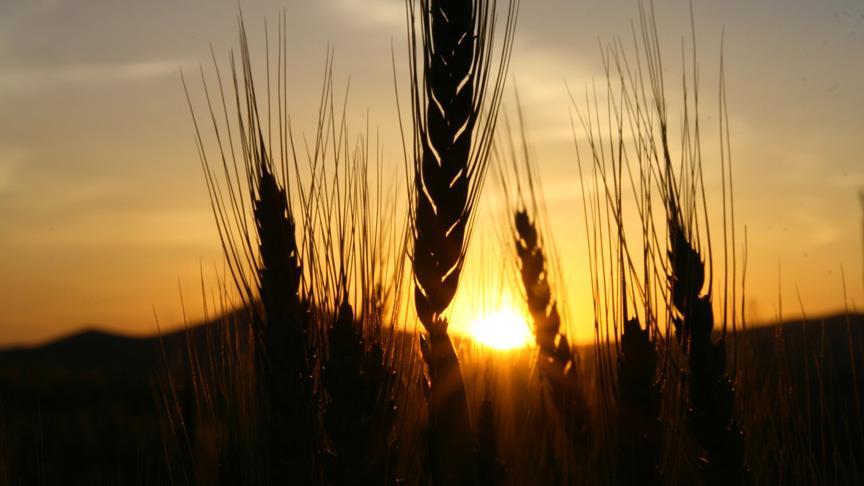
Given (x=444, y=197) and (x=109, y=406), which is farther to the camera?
(x=109, y=406)

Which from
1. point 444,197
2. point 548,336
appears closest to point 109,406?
point 548,336

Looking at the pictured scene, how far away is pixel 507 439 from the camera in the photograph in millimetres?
3193

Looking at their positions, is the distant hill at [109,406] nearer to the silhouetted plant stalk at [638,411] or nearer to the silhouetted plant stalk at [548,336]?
the silhouetted plant stalk at [638,411]

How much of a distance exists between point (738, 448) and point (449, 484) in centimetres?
80

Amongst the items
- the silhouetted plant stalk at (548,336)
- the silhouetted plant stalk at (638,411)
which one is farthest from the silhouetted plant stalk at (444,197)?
the silhouetted plant stalk at (548,336)

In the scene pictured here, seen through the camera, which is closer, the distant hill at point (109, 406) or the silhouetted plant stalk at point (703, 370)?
the silhouetted plant stalk at point (703, 370)

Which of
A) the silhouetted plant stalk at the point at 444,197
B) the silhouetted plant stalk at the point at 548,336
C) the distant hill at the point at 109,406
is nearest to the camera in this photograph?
the silhouetted plant stalk at the point at 444,197

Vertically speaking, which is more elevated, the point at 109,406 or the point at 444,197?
the point at 444,197

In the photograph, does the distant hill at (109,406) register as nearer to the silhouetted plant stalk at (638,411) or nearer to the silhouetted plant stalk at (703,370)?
the silhouetted plant stalk at (703,370)

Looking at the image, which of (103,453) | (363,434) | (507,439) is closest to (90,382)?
(103,453)

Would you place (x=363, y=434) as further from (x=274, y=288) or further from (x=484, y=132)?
(x=484, y=132)

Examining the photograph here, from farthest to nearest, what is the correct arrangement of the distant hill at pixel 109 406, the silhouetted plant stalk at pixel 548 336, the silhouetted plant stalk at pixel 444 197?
the silhouetted plant stalk at pixel 548 336, the distant hill at pixel 109 406, the silhouetted plant stalk at pixel 444 197

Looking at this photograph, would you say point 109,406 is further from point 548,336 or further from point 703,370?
point 703,370

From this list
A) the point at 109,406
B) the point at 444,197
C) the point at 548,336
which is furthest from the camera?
the point at 109,406
